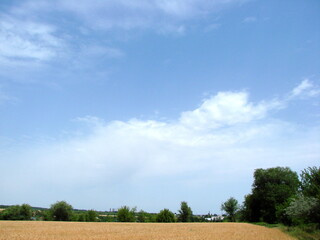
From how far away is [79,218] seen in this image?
84625mm

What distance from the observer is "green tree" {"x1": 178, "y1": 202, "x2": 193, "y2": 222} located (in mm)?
84750

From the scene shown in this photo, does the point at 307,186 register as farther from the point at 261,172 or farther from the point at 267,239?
the point at 261,172

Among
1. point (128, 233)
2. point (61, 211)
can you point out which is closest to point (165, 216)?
point (61, 211)

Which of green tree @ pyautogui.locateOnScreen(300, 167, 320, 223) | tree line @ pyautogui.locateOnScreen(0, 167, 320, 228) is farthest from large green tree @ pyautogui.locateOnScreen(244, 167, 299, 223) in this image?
green tree @ pyautogui.locateOnScreen(300, 167, 320, 223)

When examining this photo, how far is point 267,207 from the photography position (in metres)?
62.7

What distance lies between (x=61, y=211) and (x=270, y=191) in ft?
197

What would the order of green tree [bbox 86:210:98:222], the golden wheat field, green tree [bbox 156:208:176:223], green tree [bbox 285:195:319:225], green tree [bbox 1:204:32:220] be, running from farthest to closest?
green tree [bbox 86:210:98:222] → green tree [bbox 156:208:176:223] → green tree [bbox 1:204:32:220] → green tree [bbox 285:195:319:225] → the golden wheat field

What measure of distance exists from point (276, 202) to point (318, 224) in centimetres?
3222

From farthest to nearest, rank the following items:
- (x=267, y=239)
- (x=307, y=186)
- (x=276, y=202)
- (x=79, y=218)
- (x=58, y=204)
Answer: (x=79, y=218) → (x=58, y=204) → (x=276, y=202) → (x=307, y=186) → (x=267, y=239)

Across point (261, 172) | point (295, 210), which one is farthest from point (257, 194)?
point (295, 210)

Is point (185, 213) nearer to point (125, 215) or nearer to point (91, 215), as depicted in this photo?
point (125, 215)

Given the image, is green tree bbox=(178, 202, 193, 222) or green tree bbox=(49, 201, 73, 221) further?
green tree bbox=(178, 202, 193, 222)

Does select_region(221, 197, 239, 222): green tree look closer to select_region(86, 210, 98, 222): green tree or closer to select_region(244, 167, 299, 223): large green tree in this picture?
select_region(244, 167, 299, 223): large green tree

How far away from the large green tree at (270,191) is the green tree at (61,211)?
5375 cm
